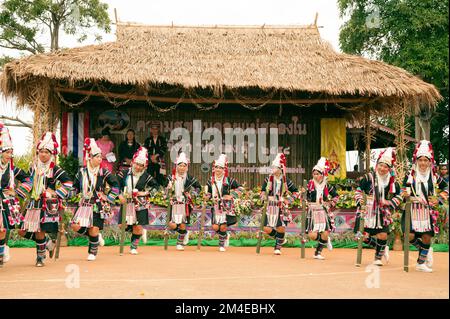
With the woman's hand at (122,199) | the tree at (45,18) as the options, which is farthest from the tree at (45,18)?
the woman's hand at (122,199)

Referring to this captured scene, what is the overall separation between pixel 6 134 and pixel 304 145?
30.8 feet

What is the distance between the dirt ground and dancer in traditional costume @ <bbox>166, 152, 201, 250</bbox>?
84cm

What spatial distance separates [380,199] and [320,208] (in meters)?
1.54

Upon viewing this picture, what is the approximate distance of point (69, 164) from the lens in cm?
1578

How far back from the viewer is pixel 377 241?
31.6 ft

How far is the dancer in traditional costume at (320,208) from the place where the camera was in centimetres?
1091

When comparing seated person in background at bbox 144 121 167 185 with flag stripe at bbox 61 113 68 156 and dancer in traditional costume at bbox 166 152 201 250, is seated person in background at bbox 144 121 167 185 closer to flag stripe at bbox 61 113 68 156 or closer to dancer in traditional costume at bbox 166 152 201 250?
flag stripe at bbox 61 113 68 156

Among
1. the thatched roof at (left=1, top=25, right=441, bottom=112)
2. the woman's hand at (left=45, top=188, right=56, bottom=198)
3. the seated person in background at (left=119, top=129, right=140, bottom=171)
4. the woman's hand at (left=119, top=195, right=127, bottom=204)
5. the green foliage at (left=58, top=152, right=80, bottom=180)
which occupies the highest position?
the thatched roof at (left=1, top=25, right=441, bottom=112)

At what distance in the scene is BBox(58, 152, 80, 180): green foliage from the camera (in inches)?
615

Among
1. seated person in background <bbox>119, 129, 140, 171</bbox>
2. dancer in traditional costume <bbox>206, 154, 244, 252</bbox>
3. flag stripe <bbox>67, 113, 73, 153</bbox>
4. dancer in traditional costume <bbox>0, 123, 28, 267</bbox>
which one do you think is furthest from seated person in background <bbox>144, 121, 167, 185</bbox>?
dancer in traditional costume <bbox>0, 123, 28, 267</bbox>

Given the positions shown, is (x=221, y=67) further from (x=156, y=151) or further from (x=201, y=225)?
(x=201, y=225)

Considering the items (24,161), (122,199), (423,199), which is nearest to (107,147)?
(24,161)

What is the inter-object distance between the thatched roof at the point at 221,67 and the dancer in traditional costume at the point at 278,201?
145 inches

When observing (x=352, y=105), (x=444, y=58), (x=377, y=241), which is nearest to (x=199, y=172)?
(x=352, y=105)
